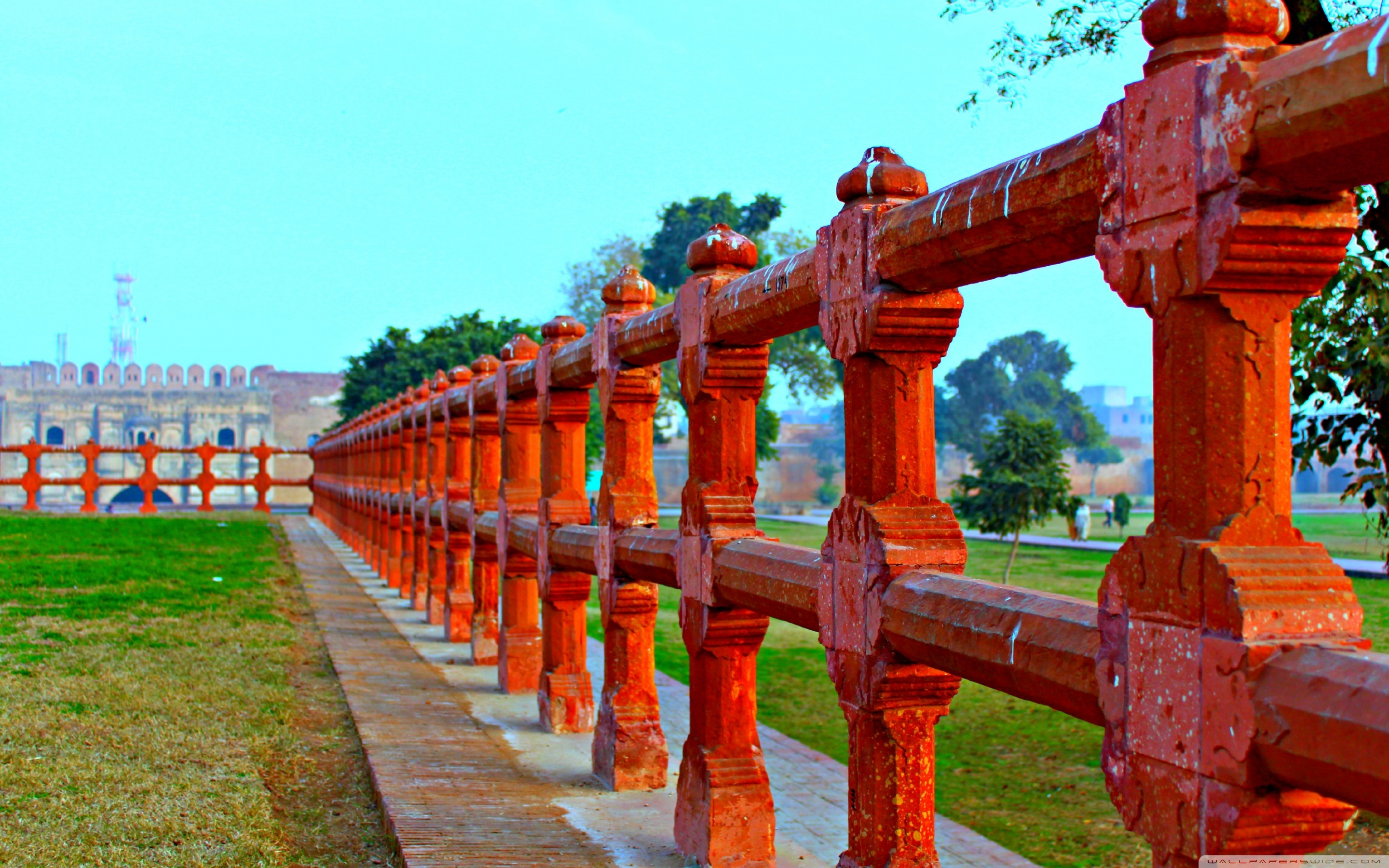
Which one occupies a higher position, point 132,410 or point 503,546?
point 132,410

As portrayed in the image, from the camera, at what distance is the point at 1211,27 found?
7.65 feet

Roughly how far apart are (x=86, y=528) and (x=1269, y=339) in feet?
69.1

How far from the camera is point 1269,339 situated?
2.33 m

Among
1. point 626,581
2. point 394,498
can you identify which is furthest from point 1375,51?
point 394,498

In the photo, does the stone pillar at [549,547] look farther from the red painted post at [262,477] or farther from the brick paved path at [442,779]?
the red painted post at [262,477]

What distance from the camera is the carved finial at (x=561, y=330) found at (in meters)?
8.02

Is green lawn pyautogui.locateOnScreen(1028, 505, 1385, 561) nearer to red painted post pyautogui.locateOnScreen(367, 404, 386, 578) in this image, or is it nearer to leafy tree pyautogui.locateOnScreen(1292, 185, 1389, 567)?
red painted post pyautogui.locateOnScreen(367, 404, 386, 578)

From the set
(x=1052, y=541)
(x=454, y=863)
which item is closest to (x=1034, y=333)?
(x=1052, y=541)

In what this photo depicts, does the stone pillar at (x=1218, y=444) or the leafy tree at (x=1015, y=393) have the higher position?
the leafy tree at (x=1015, y=393)

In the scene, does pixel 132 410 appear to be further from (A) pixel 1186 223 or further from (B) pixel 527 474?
(A) pixel 1186 223

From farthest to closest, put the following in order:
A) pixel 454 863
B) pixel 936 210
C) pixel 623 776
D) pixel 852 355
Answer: pixel 623 776
pixel 454 863
pixel 852 355
pixel 936 210

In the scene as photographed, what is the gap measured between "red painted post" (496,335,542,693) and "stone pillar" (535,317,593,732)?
895 millimetres

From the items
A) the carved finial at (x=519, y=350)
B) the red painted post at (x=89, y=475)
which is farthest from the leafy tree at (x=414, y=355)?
the carved finial at (x=519, y=350)

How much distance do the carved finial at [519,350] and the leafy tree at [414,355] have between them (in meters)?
27.0
